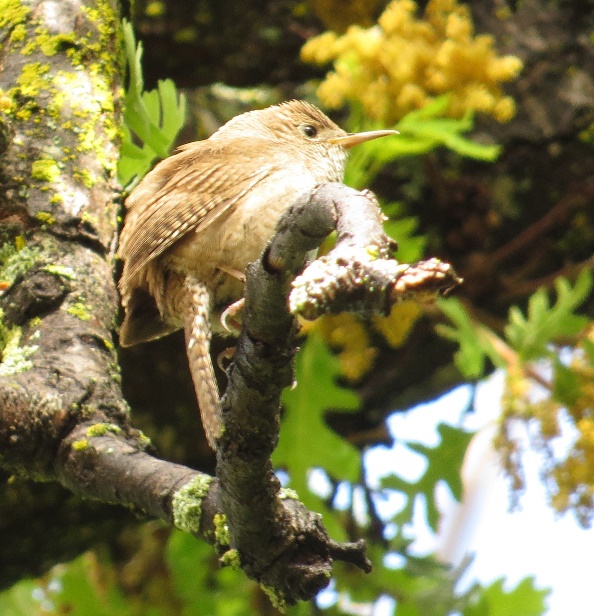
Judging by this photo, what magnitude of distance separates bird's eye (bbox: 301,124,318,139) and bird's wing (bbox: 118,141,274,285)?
0.44m

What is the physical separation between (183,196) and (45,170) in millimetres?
331

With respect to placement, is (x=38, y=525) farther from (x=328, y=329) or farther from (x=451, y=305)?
(x=451, y=305)

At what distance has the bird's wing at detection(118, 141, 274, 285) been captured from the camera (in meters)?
2.41

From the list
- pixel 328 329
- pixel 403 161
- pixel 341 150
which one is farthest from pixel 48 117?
pixel 403 161

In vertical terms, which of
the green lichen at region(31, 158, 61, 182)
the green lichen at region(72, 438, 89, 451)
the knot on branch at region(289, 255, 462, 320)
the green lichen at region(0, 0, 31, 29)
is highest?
the knot on branch at region(289, 255, 462, 320)

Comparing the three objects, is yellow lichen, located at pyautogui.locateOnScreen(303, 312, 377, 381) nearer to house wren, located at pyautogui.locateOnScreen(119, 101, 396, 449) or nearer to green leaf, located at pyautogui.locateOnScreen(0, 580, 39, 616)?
house wren, located at pyautogui.locateOnScreen(119, 101, 396, 449)

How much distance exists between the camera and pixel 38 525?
2.78 m

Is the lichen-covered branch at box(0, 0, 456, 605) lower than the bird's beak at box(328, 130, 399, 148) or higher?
higher

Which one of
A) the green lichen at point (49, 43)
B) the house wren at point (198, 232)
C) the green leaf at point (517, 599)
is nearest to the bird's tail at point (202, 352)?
the house wren at point (198, 232)

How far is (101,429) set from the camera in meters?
1.89

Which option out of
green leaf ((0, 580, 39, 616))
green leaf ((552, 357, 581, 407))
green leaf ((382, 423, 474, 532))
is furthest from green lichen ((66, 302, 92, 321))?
green leaf ((0, 580, 39, 616))

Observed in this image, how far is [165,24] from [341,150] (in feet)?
4.75

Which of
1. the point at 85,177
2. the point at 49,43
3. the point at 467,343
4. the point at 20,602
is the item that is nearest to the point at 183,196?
the point at 85,177

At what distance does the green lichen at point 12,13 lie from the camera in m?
2.66
